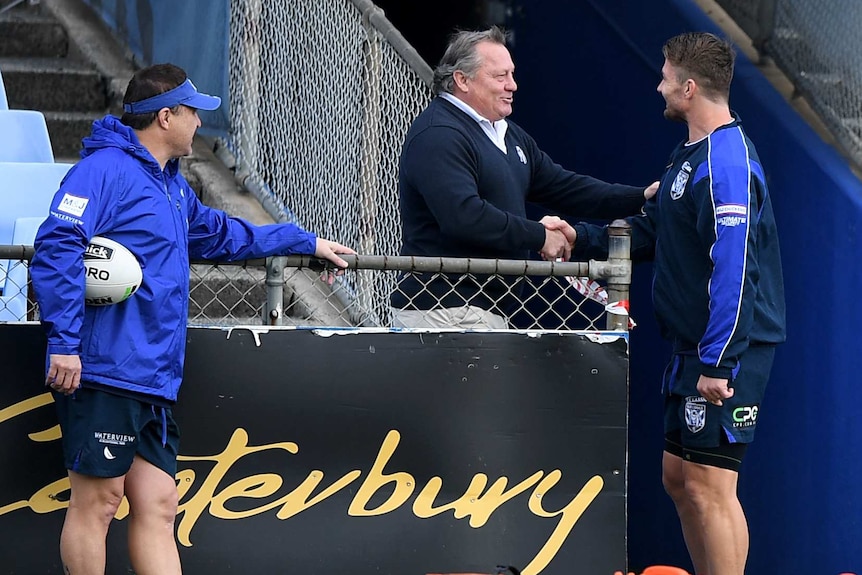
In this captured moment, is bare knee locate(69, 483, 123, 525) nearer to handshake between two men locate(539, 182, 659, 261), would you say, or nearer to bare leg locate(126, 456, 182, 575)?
bare leg locate(126, 456, 182, 575)

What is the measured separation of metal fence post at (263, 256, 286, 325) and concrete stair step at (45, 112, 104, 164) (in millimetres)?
3181

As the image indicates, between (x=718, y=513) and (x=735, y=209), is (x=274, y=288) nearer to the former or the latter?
(x=735, y=209)

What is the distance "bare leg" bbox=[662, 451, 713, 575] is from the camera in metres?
4.59

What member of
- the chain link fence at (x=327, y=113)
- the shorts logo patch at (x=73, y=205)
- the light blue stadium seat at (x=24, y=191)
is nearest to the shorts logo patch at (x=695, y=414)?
the chain link fence at (x=327, y=113)

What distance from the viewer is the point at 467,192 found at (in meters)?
4.61

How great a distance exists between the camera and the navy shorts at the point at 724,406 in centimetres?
435

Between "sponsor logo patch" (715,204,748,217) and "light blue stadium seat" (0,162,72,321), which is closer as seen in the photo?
"sponsor logo patch" (715,204,748,217)

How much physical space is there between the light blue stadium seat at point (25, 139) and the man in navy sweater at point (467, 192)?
2.15m

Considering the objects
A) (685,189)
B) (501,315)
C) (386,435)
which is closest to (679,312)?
(685,189)

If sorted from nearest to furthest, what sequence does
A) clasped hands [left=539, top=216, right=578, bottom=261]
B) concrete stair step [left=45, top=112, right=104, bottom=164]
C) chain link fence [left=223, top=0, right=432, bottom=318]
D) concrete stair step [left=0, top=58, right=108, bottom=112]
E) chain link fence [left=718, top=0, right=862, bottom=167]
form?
clasped hands [left=539, top=216, right=578, bottom=261] → chain link fence [left=223, top=0, right=432, bottom=318] → chain link fence [left=718, top=0, right=862, bottom=167] → concrete stair step [left=45, top=112, right=104, bottom=164] → concrete stair step [left=0, top=58, right=108, bottom=112]

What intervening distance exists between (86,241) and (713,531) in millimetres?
2304

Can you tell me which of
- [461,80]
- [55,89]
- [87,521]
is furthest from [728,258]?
[55,89]

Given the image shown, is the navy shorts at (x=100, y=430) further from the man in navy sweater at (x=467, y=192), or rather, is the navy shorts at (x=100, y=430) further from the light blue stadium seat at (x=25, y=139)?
the light blue stadium seat at (x=25, y=139)

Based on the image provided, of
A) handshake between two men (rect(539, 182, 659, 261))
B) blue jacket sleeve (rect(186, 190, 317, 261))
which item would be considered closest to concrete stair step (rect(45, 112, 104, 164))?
blue jacket sleeve (rect(186, 190, 317, 261))
